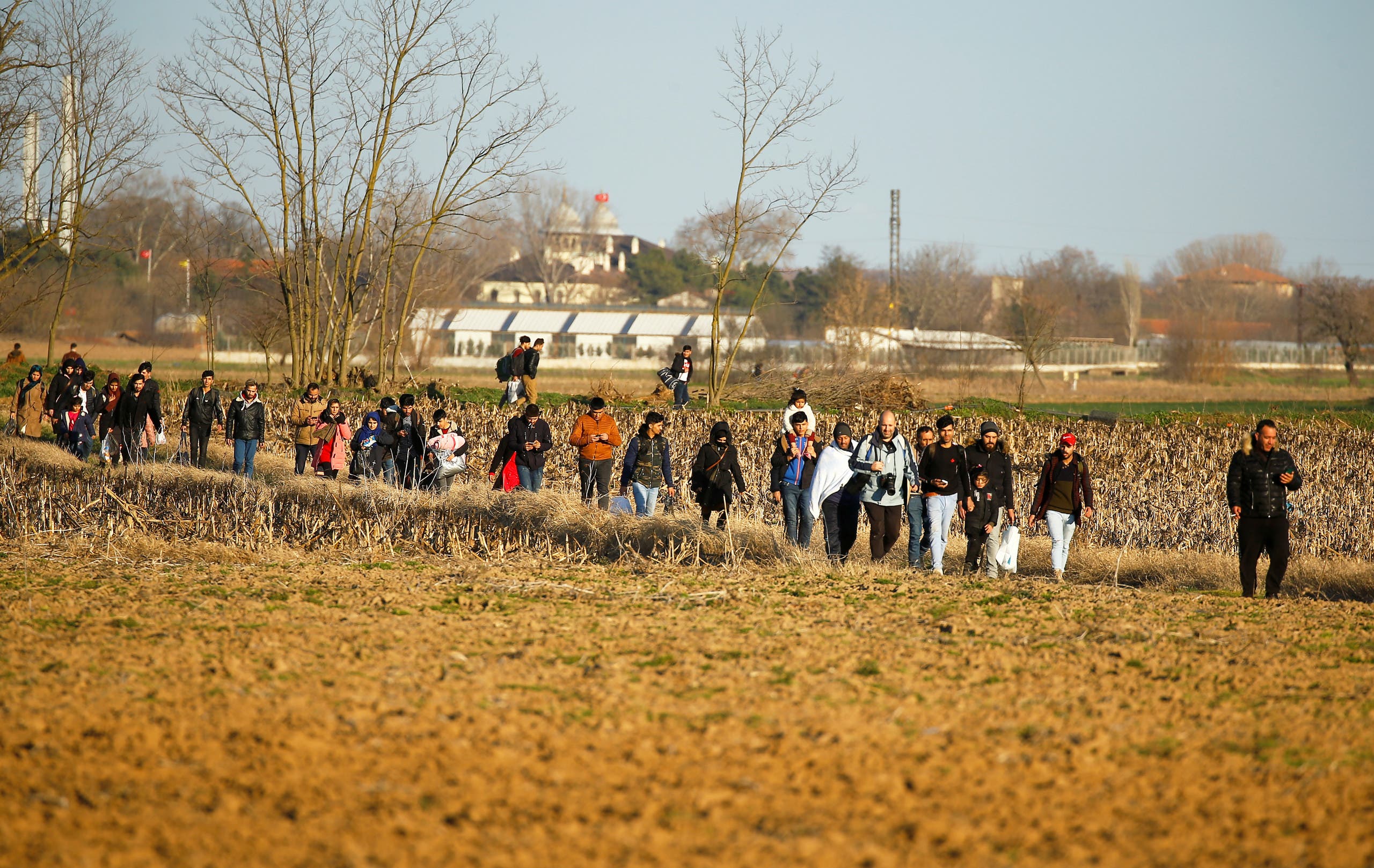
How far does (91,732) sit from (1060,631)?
5991mm

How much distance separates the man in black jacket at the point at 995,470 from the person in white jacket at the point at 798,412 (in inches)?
65.1

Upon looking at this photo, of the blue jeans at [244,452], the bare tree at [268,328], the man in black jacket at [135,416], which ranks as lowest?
the blue jeans at [244,452]

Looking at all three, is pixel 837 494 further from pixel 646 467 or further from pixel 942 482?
pixel 646 467

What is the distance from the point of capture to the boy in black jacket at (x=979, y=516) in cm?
1158

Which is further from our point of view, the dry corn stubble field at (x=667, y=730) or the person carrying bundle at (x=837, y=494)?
the person carrying bundle at (x=837, y=494)

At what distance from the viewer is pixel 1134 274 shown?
299ft

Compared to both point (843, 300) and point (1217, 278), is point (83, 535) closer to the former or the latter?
point (843, 300)

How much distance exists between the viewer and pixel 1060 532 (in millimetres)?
11789

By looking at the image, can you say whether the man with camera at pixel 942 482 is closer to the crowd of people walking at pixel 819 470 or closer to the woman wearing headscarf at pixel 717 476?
the crowd of people walking at pixel 819 470

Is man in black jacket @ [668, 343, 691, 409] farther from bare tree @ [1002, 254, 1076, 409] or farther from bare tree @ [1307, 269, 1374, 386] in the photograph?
bare tree @ [1307, 269, 1374, 386]

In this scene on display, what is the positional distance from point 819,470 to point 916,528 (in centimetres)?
115

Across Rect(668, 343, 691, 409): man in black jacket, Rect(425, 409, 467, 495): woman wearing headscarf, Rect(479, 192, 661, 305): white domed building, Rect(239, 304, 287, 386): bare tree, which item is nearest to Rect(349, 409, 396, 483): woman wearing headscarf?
Rect(425, 409, 467, 495): woman wearing headscarf

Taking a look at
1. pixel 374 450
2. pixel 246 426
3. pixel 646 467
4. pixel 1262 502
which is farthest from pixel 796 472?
pixel 246 426

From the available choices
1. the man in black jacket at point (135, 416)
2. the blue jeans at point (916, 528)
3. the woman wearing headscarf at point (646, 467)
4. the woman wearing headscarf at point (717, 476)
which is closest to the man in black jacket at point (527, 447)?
the woman wearing headscarf at point (646, 467)
